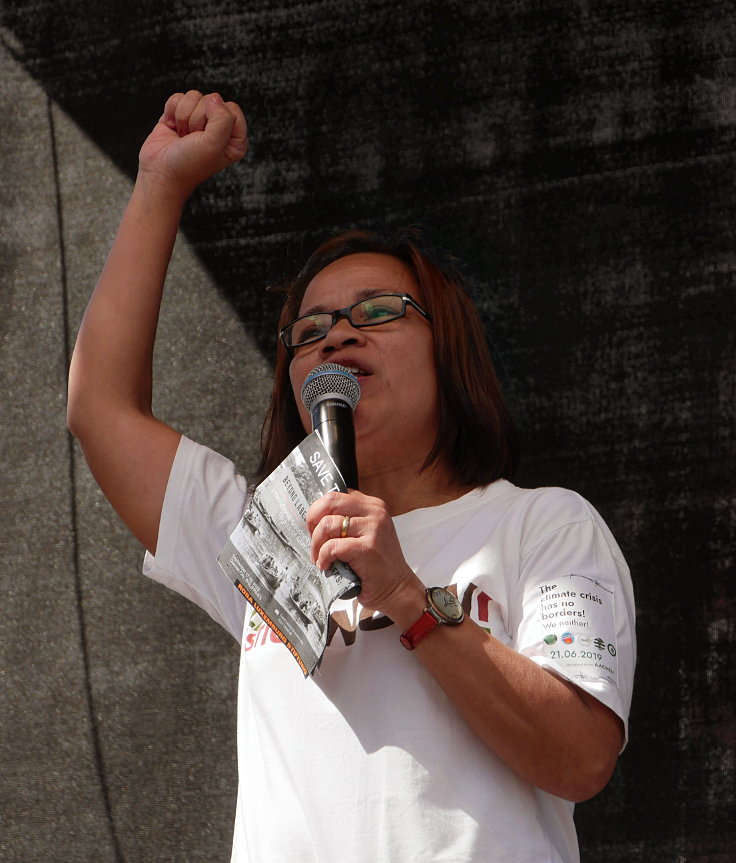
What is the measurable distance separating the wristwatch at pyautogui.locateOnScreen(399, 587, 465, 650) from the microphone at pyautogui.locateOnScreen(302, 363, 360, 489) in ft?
0.59

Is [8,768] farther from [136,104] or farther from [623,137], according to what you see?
[623,137]

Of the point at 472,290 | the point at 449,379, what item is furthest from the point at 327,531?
the point at 472,290

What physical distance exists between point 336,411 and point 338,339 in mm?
405

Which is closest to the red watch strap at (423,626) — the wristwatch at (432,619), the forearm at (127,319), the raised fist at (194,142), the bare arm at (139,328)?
the wristwatch at (432,619)

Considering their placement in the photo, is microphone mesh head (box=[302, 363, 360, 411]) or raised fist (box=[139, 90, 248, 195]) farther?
raised fist (box=[139, 90, 248, 195])

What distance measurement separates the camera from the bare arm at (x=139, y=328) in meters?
1.64

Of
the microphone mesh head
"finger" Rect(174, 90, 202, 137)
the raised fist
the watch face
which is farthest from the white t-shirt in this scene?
"finger" Rect(174, 90, 202, 137)

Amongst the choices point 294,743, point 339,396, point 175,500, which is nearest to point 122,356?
point 175,500

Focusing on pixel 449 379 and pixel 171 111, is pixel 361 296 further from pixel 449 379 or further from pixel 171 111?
pixel 171 111

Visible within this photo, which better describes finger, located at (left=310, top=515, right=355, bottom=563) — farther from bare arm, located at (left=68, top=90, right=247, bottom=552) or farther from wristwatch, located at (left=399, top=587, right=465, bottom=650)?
bare arm, located at (left=68, top=90, right=247, bottom=552)

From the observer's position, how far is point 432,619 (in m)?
1.18

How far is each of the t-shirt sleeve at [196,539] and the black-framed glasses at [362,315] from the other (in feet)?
0.98

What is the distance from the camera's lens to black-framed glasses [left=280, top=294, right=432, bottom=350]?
5.48 ft

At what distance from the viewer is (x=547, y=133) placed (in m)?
2.20
